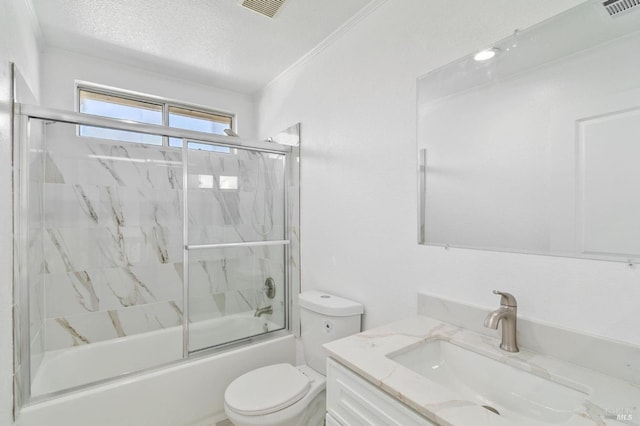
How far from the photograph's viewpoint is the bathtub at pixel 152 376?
61.3 inches

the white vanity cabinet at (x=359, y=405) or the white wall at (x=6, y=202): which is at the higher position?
the white wall at (x=6, y=202)

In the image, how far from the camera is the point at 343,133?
73.2 inches

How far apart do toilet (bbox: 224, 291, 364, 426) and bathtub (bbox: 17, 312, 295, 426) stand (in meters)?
0.38

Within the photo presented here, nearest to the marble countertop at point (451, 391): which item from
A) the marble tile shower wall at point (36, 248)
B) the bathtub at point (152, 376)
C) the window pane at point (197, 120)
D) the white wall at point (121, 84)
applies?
the bathtub at point (152, 376)

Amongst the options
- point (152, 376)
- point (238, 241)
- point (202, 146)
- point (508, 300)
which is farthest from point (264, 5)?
point (152, 376)

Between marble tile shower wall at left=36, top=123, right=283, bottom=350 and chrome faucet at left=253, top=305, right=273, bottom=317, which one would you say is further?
chrome faucet at left=253, top=305, right=273, bottom=317

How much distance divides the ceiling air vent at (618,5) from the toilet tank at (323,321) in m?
1.53

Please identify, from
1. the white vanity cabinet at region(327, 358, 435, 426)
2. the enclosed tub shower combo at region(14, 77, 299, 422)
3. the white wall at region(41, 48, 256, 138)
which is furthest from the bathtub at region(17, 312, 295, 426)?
the white wall at region(41, 48, 256, 138)

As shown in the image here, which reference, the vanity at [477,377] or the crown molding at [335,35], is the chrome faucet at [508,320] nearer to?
the vanity at [477,377]

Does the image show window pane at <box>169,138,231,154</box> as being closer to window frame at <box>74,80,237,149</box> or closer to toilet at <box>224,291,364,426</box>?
window frame at <box>74,80,237,149</box>

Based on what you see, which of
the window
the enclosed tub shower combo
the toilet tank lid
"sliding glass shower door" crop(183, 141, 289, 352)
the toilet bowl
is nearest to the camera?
the toilet bowl

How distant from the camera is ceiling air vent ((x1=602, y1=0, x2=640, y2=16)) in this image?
2.79 ft

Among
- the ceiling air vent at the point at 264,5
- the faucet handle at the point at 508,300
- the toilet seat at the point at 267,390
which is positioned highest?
the ceiling air vent at the point at 264,5

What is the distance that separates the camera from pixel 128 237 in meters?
2.26
